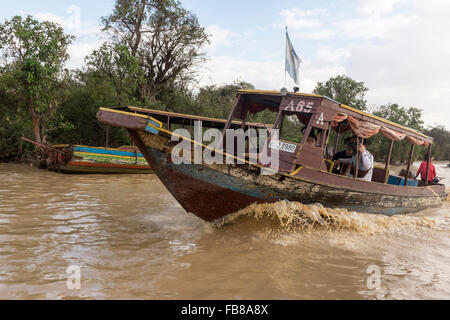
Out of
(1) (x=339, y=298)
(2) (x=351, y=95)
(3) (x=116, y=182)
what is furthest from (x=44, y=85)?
(2) (x=351, y=95)

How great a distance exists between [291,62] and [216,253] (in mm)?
4259

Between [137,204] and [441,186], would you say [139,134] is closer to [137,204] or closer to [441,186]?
[137,204]

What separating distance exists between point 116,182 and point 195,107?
1211cm

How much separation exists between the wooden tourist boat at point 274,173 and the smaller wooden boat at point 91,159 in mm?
7907

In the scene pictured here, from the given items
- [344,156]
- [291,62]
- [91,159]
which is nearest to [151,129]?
[291,62]

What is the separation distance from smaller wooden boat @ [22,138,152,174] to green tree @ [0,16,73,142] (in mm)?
2355

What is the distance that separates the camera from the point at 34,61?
42.7 ft

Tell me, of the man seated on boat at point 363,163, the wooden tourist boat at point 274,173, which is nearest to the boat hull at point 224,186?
the wooden tourist boat at point 274,173

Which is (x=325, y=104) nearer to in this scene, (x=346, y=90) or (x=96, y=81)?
(x=96, y=81)

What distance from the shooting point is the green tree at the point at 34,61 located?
1312cm

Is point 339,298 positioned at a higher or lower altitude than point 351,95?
lower

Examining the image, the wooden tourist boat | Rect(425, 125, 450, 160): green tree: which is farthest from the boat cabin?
Rect(425, 125, 450, 160): green tree

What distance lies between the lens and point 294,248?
15.0 feet

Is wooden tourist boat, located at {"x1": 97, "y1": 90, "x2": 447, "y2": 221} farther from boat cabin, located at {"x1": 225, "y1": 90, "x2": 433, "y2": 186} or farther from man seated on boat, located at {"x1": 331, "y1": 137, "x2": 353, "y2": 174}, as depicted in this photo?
man seated on boat, located at {"x1": 331, "y1": 137, "x2": 353, "y2": 174}
